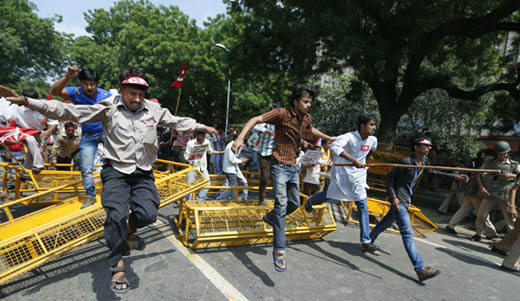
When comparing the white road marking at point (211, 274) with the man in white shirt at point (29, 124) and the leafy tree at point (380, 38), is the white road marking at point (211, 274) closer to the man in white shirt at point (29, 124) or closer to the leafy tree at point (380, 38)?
the man in white shirt at point (29, 124)

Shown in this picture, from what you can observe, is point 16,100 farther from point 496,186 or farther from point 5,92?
point 496,186

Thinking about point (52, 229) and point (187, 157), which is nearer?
point (52, 229)

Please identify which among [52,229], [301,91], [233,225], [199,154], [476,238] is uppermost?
[301,91]

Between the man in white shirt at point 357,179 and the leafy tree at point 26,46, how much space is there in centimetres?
3023

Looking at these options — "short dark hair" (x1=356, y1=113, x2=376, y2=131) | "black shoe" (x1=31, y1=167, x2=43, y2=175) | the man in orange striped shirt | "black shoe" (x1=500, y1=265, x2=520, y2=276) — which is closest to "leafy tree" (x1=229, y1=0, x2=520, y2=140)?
"short dark hair" (x1=356, y1=113, x2=376, y2=131)

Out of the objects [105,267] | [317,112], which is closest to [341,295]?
[105,267]

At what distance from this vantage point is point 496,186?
530cm

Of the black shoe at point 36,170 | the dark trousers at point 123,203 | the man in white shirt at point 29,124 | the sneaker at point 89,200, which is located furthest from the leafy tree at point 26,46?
the dark trousers at point 123,203

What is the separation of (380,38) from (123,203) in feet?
31.0

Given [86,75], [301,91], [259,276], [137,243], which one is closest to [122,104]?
[86,75]

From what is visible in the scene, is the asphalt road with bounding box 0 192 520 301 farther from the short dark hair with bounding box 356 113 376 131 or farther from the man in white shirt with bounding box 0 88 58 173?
the short dark hair with bounding box 356 113 376 131

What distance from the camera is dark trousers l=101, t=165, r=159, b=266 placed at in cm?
257

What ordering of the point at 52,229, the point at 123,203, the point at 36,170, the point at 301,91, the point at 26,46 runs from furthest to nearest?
the point at 26,46, the point at 36,170, the point at 301,91, the point at 52,229, the point at 123,203

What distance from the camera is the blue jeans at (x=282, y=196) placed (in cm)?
327
